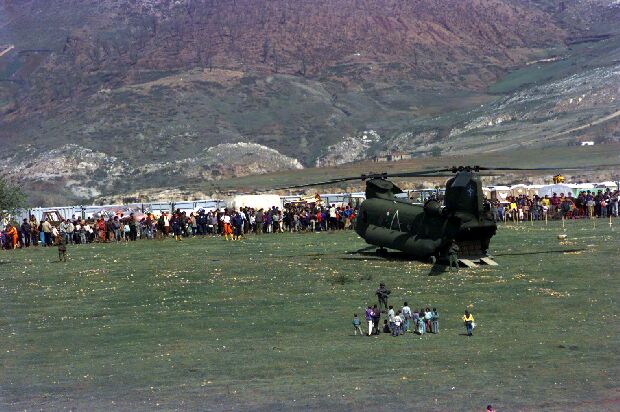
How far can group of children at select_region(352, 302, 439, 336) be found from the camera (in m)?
33.8

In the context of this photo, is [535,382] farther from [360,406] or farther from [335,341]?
[335,341]

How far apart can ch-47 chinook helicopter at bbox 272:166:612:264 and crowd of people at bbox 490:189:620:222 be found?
2714 cm

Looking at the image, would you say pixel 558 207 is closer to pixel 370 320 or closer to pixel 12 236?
pixel 12 236

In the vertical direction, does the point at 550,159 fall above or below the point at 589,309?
above

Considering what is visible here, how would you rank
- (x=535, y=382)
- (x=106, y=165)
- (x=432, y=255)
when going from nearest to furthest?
(x=535, y=382), (x=432, y=255), (x=106, y=165)

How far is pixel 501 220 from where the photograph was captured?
78312 millimetres

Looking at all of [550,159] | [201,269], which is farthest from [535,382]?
[550,159]

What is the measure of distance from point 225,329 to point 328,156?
160 meters

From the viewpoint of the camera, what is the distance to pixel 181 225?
242 feet

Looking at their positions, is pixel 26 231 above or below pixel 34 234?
above

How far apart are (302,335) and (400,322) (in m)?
2.86

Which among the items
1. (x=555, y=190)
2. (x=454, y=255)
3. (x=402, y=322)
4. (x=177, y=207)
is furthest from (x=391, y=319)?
(x=555, y=190)

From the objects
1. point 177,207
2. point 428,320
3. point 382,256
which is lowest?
point 428,320

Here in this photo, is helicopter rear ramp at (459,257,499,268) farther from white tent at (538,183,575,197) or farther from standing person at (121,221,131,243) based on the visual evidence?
white tent at (538,183,575,197)
